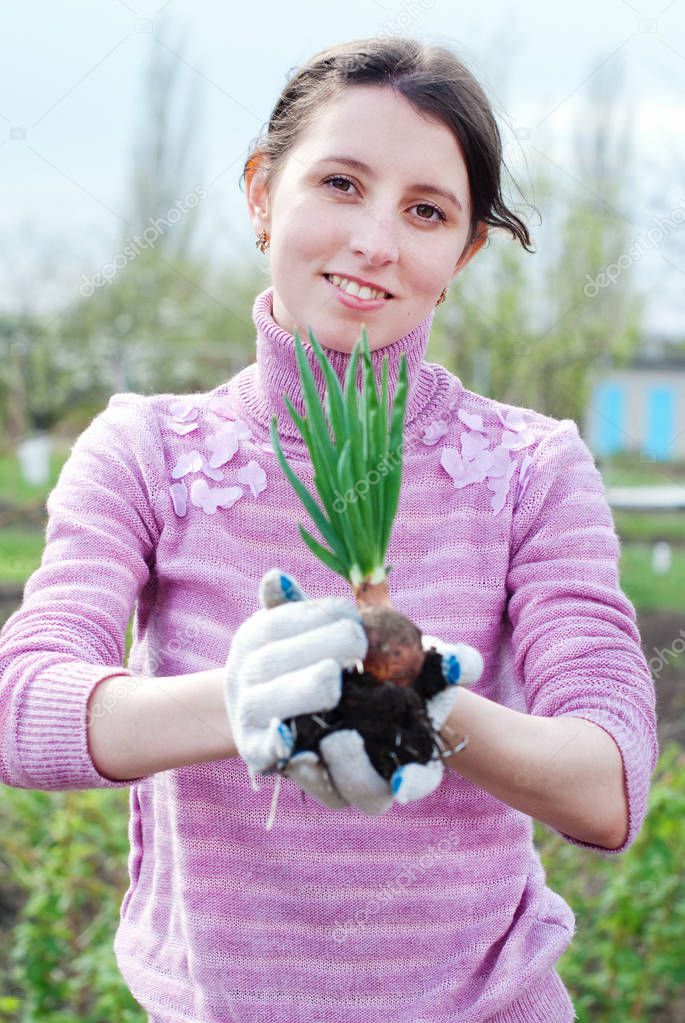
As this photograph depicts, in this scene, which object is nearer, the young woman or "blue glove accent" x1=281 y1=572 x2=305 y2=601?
"blue glove accent" x1=281 y1=572 x2=305 y2=601

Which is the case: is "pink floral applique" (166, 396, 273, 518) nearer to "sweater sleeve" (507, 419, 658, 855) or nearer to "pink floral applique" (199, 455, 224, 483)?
"pink floral applique" (199, 455, 224, 483)

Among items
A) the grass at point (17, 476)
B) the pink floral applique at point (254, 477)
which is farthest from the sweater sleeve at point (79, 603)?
the grass at point (17, 476)

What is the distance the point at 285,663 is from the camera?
1068mm

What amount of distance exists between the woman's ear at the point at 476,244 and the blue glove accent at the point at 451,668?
2.33 feet

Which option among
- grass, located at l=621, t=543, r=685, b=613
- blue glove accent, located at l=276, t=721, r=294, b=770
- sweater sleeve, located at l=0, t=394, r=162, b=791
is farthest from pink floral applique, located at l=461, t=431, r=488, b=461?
grass, located at l=621, t=543, r=685, b=613

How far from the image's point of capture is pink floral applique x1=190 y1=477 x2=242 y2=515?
154 centimetres

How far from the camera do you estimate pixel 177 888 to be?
1.51 meters

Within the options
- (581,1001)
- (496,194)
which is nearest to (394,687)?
(496,194)

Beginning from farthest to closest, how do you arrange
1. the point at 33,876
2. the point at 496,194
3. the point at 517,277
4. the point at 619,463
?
the point at 619,463 < the point at 517,277 < the point at 33,876 < the point at 496,194

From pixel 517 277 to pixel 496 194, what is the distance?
8.26 metres

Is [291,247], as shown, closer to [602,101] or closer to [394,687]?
[394,687]

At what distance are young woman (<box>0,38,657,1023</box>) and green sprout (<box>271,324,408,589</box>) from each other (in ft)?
0.43

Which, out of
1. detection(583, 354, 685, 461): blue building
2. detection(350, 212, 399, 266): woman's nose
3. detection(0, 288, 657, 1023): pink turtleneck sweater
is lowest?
detection(583, 354, 685, 461): blue building

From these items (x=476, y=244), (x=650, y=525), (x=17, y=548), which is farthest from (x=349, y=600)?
(x=650, y=525)
